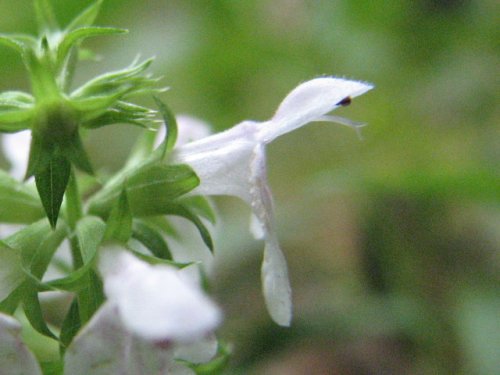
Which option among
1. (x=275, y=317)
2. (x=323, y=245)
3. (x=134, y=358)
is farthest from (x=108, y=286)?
(x=323, y=245)

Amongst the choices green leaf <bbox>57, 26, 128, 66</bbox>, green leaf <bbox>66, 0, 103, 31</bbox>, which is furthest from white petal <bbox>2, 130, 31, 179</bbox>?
green leaf <bbox>57, 26, 128, 66</bbox>

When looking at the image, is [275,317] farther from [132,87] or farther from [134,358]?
[132,87]

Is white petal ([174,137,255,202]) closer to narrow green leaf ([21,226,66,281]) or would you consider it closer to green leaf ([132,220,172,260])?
green leaf ([132,220,172,260])

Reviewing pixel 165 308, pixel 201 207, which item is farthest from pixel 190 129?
pixel 165 308

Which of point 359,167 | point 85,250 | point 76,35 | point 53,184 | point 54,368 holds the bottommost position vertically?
point 359,167

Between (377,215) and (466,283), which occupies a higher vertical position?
(377,215)

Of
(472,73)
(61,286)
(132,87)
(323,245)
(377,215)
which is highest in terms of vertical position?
(132,87)

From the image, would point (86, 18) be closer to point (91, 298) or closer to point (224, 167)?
point (224, 167)
